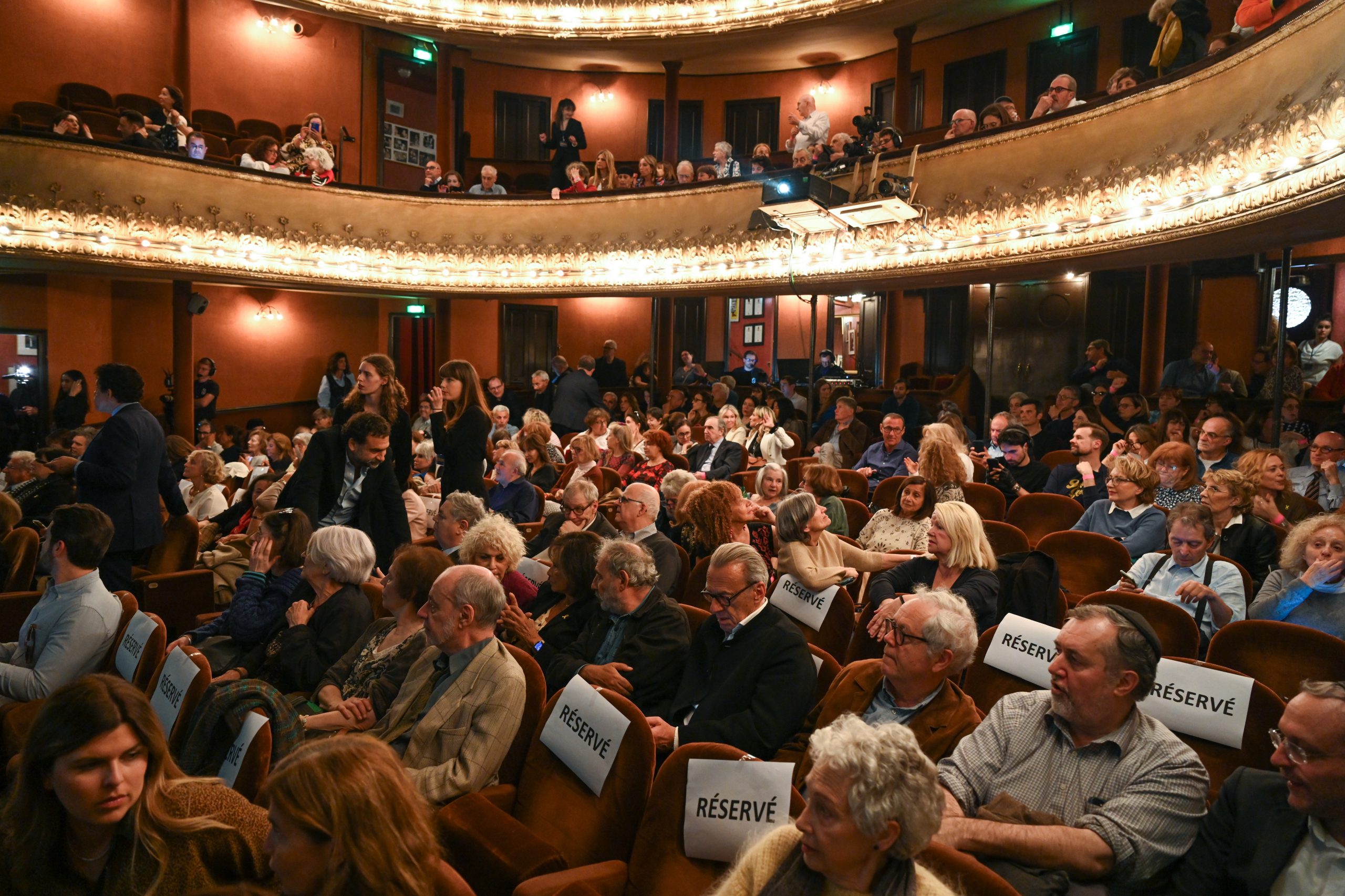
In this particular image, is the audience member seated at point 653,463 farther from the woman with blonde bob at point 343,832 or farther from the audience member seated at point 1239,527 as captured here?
the woman with blonde bob at point 343,832

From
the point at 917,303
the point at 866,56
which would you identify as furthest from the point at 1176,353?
the point at 866,56

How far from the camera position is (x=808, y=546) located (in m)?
3.51

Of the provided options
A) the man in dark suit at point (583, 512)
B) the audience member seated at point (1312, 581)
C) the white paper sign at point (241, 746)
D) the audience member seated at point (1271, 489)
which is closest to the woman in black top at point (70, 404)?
the man in dark suit at point (583, 512)

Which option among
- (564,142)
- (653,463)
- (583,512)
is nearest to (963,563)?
(583,512)

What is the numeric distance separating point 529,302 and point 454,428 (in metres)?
10.2

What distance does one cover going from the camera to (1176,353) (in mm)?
10453

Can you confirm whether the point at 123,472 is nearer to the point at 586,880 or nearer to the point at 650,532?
the point at 650,532

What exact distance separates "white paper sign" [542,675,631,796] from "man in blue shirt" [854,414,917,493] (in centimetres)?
407

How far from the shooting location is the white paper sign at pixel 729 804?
185 centimetres

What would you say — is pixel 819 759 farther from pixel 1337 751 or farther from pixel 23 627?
pixel 23 627

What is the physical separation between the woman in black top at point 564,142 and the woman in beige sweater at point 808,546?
9.41 meters

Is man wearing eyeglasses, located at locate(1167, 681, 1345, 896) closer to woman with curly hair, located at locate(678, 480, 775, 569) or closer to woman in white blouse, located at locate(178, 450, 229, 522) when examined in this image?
woman with curly hair, located at locate(678, 480, 775, 569)

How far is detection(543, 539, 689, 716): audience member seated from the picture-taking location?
110 inches

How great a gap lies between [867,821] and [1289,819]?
813 mm
